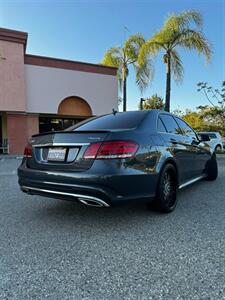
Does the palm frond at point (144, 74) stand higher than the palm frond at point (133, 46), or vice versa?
the palm frond at point (133, 46)

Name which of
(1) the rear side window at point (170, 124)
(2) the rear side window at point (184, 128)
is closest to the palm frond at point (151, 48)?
(2) the rear side window at point (184, 128)

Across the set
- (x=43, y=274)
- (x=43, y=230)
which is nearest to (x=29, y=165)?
(x=43, y=230)

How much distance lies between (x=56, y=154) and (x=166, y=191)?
1746 millimetres

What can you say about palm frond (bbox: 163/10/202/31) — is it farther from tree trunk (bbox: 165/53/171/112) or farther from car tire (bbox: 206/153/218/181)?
car tire (bbox: 206/153/218/181)

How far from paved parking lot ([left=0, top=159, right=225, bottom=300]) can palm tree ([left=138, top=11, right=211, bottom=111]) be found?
1298cm

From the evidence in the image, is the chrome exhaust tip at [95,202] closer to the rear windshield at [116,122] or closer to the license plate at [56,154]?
the license plate at [56,154]

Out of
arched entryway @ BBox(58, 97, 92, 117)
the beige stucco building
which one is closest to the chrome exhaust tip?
the beige stucco building

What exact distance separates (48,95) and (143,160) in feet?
47.4

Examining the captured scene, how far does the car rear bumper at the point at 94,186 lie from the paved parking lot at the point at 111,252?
0.46 metres

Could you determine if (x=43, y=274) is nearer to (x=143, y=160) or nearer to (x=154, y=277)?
(x=154, y=277)

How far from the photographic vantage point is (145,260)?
262 centimetres

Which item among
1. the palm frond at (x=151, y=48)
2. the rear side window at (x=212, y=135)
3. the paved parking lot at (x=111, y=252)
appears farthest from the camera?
the rear side window at (x=212, y=135)

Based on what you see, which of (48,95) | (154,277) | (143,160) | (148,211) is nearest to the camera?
(154,277)

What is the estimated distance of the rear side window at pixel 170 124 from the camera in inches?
169
